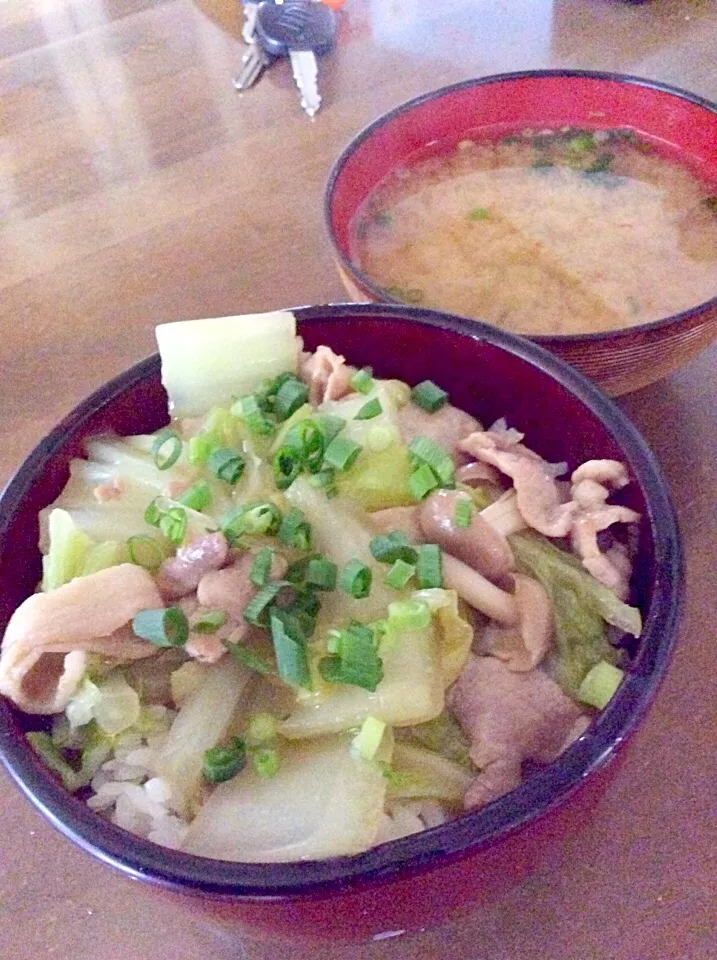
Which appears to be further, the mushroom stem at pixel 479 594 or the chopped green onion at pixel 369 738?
the mushroom stem at pixel 479 594

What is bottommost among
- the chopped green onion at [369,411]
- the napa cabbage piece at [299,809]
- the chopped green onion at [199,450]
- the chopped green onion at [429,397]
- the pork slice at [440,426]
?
the napa cabbage piece at [299,809]

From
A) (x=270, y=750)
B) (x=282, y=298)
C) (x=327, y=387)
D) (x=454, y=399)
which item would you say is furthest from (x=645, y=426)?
(x=270, y=750)

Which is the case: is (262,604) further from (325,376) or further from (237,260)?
(237,260)

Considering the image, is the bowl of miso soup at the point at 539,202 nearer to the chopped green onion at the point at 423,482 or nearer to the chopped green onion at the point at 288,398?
the chopped green onion at the point at 288,398

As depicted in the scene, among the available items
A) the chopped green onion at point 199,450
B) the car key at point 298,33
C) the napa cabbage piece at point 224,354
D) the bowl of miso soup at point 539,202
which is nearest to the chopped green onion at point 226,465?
the chopped green onion at point 199,450

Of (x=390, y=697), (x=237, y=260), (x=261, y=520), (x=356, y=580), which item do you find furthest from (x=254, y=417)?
(x=237, y=260)

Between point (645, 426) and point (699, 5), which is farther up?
point (699, 5)

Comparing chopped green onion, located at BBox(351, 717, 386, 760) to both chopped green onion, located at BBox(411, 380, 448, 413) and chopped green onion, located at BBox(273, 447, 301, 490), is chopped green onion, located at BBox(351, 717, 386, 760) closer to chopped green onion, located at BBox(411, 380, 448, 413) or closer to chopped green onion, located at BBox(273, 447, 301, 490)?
chopped green onion, located at BBox(273, 447, 301, 490)

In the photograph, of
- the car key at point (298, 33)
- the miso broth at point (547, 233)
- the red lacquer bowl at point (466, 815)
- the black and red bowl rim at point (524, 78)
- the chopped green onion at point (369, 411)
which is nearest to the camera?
the red lacquer bowl at point (466, 815)

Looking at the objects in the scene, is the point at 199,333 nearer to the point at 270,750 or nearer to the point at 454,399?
the point at 454,399
